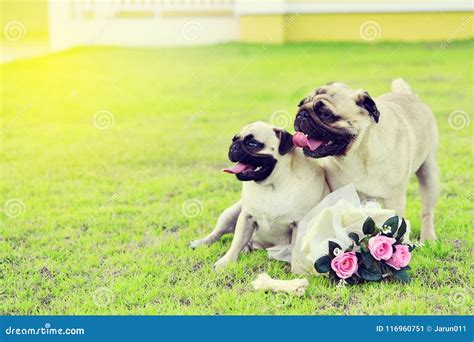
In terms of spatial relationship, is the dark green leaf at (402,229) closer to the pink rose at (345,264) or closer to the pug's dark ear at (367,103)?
the pink rose at (345,264)

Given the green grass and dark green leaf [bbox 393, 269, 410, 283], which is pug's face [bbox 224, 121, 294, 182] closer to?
the green grass

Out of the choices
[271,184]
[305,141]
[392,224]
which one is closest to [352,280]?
[392,224]

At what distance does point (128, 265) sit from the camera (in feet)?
15.2

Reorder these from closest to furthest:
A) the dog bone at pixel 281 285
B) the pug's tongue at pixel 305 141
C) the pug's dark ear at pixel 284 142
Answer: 1. the dog bone at pixel 281 285
2. the pug's tongue at pixel 305 141
3. the pug's dark ear at pixel 284 142

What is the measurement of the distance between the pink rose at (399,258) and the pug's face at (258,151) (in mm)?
843

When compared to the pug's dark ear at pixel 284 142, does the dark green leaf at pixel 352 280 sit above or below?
below

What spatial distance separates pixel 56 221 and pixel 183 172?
1.64m

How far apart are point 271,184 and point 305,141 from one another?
1.13 feet

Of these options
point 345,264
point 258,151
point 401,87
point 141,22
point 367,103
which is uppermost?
point 367,103

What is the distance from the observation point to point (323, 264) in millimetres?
4164

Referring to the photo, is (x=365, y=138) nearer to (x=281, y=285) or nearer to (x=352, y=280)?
(x=352, y=280)

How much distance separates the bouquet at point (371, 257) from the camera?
13.5ft

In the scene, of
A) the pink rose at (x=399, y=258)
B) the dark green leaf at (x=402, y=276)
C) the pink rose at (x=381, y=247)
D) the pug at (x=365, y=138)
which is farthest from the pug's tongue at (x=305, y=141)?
the dark green leaf at (x=402, y=276)

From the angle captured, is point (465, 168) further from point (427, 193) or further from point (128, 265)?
point (128, 265)
